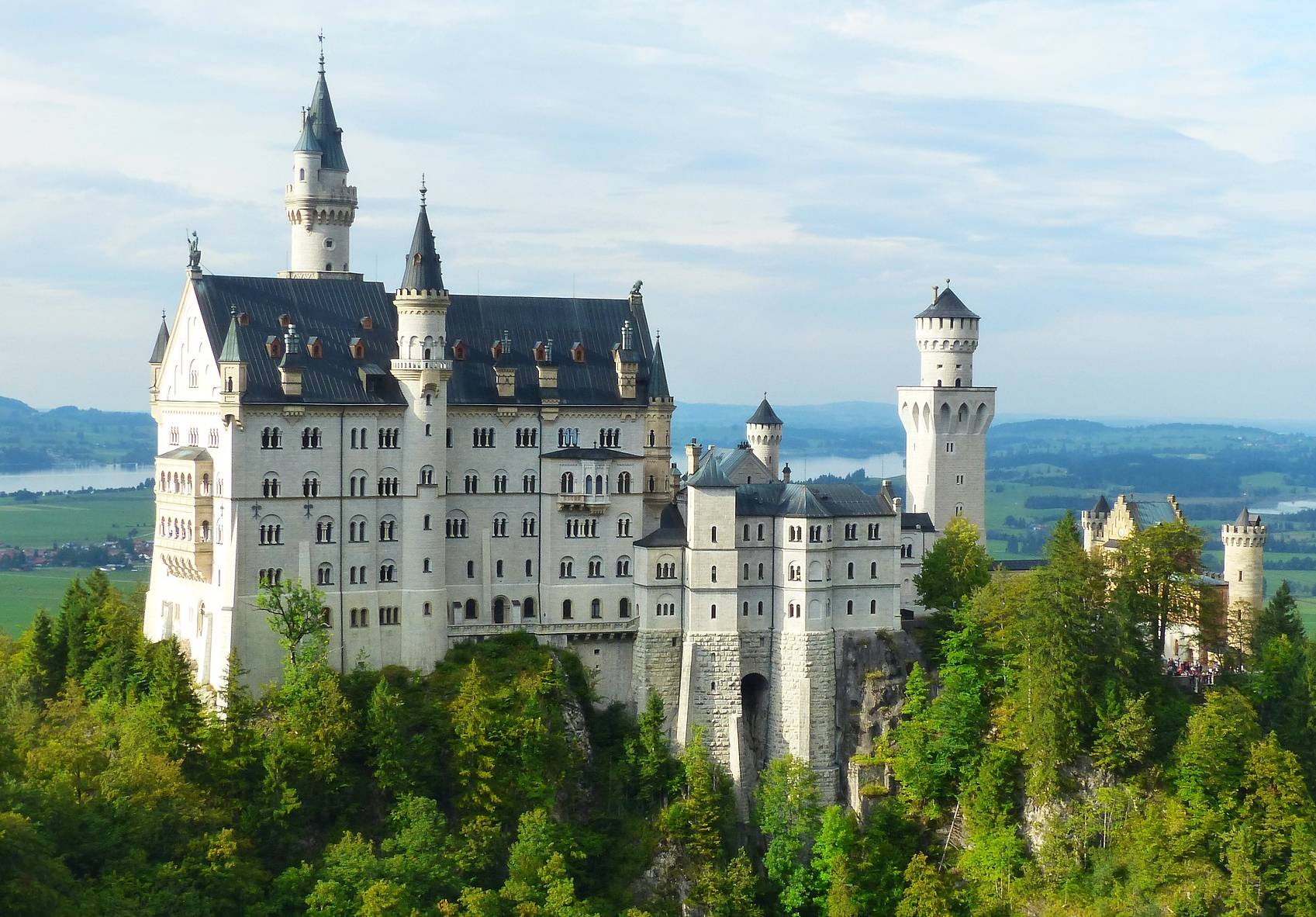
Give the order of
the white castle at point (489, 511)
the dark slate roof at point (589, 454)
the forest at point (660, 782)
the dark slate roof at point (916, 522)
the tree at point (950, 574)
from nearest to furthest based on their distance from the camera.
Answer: the forest at point (660, 782) < the white castle at point (489, 511) < the dark slate roof at point (589, 454) < the tree at point (950, 574) < the dark slate roof at point (916, 522)

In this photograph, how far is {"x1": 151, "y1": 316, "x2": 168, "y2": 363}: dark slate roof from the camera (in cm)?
10419

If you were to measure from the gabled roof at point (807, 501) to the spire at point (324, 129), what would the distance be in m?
28.6

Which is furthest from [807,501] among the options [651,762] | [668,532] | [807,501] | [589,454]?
[651,762]

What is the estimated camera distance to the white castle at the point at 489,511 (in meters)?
96.2

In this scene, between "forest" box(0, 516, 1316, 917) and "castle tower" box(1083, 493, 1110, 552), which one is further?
"castle tower" box(1083, 493, 1110, 552)

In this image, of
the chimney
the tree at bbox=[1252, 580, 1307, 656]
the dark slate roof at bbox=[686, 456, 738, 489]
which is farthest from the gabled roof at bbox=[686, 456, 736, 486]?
the tree at bbox=[1252, 580, 1307, 656]

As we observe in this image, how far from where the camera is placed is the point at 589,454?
103 m

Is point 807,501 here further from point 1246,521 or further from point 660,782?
point 1246,521

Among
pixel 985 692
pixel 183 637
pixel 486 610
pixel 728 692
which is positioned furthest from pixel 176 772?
pixel 985 692

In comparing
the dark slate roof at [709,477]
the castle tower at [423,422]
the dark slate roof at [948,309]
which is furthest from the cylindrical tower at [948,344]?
the castle tower at [423,422]

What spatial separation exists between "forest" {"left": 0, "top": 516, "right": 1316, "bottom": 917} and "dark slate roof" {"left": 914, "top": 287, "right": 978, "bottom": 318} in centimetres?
1857

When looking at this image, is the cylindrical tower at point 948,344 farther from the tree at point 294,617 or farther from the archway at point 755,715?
the tree at point 294,617

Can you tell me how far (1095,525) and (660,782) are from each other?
3888 centimetres

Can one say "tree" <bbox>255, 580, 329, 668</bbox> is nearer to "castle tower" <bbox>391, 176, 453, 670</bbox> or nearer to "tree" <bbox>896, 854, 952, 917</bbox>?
"castle tower" <bbox>391, 176, 453, 670</bbox>
